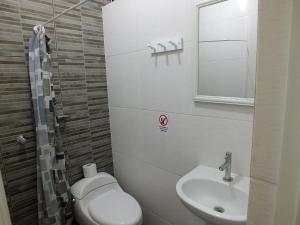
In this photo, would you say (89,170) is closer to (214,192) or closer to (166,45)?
(214,192)

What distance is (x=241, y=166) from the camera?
1.28 metres

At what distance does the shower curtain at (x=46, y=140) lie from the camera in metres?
1.55

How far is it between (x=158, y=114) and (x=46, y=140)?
2.93 ft

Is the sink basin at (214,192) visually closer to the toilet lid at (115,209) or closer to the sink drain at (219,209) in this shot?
the sink drain at (219,209)

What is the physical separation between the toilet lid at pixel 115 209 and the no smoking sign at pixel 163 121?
701 mm

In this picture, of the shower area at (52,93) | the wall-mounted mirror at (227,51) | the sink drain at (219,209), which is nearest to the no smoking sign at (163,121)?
the wall-mounted mirror at (227,51)

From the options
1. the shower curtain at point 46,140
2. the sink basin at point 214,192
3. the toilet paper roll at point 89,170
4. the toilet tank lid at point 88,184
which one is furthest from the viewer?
the toilet paper roll at point 89,170

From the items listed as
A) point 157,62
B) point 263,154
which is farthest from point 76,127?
point 263,154

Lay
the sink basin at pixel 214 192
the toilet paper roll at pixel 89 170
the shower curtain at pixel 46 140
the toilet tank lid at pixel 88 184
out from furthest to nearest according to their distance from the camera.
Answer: the toilet paper roll at pixel 89 170
the toilet tank lid at pixel 88 184
the shower curtain at pixel 46 140
the sink basin at pixel 214 192

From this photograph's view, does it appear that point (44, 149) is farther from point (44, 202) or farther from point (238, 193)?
point (238, 193)

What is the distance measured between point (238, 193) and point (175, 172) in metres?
0.57

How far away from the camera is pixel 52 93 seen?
64.6 inches

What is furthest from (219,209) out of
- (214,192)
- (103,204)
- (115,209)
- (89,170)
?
(89,170)

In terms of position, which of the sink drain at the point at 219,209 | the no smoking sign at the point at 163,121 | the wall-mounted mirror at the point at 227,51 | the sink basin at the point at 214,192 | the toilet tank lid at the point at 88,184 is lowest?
the toilet tank lid at the point at 88,184
